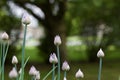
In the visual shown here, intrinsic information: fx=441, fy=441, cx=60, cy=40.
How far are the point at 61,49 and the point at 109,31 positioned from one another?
3.79 meters

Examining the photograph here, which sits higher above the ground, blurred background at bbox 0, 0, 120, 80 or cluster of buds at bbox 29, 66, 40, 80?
blurred background at bbox 0, 0, 120, 80

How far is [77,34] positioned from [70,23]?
901 mm

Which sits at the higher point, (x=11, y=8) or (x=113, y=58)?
(x=11, y=8)

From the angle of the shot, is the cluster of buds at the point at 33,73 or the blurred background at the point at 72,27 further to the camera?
the blurred background at the point at 72,27

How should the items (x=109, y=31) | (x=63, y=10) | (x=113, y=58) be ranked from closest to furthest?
(x=63, y=10)
(x=109, y=31)
(x=113, y=58)

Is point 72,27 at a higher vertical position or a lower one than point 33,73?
higher

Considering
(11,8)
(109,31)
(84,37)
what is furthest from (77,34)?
(11,8)

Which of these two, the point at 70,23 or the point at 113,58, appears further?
the point at 113,58

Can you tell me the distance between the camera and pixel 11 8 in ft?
63.5

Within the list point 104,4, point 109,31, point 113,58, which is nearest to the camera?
point 104,4

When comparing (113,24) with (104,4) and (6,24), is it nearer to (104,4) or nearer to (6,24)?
(104,4)

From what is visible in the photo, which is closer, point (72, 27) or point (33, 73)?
point (33, 73)

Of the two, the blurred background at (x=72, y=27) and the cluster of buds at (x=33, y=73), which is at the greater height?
the blurred background at (x=72, y=27)

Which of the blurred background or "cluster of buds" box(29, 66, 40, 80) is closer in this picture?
"cluster of buds" box(29, 66, 40, 80)
